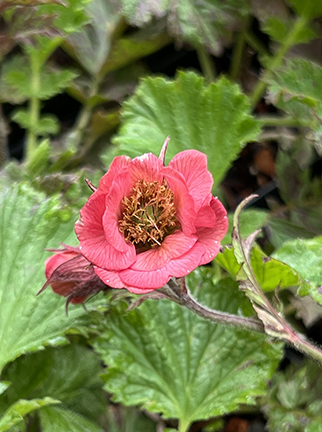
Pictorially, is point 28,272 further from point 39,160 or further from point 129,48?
point 129,48

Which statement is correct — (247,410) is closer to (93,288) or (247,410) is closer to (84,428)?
(84,428)

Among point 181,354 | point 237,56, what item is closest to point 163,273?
point 181,354

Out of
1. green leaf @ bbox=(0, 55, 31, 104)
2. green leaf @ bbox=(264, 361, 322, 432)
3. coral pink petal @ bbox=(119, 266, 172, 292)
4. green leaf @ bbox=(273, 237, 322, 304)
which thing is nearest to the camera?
coral pink petal @ bbox=(119, 266, 172, 292)

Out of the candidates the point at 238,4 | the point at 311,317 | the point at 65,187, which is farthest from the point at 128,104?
the point at 311,317

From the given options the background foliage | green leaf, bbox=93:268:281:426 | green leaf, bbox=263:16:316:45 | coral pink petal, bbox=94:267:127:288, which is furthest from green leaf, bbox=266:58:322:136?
coral pink petal, bbox=94:267:127:288

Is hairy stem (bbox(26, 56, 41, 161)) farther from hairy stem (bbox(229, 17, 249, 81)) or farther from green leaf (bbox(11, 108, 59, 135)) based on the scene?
hairy stem (bbox(229, 17, 249, 81))

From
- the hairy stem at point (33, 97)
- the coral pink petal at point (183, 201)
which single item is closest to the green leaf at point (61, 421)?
the coral pink petal at point (183, 201)

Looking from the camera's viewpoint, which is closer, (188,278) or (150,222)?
(150,222)
